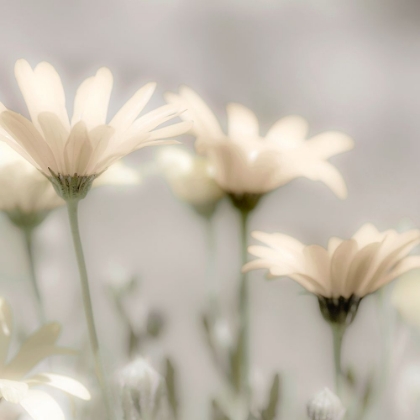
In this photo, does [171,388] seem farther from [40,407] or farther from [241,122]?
[241,122]

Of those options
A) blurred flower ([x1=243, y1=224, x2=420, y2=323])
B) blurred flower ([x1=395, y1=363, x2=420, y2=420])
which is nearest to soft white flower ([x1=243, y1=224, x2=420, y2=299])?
blurred flower ([x1=243, y1=224, x2=420, y2=323])

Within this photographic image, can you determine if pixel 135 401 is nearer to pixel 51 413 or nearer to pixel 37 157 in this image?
pixel 51 413

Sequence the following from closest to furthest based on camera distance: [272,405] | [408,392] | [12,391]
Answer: [12,391]
[272,405]
[408,392]

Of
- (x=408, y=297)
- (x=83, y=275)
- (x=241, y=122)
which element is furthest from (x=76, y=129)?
(x=408, y=297)

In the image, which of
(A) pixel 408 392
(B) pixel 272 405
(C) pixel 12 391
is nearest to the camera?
(C) pixel 12 391

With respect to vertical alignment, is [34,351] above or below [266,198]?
below

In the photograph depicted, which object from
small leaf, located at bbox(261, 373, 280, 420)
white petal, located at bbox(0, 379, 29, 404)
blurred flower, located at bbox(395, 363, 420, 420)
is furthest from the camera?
Answer: blurred flower, located at bbox(395, 363, 420, 420)

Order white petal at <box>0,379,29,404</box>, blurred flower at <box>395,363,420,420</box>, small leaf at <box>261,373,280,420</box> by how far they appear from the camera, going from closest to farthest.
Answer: white petal at <box>0,379,29,404</box>
small leaf at <box>261,373,280,420</box>
blurred flower at <box>395,363,420,420</box>

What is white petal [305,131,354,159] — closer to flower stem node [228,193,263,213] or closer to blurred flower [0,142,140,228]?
flower stem node [228,193,263,213]
